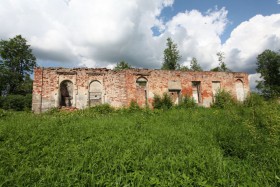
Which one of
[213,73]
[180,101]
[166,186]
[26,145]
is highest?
[213,73]

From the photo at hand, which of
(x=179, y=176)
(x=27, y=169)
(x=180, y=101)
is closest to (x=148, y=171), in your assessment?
(x=179, y=176)

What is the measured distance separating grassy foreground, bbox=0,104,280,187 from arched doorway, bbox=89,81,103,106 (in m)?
8.68

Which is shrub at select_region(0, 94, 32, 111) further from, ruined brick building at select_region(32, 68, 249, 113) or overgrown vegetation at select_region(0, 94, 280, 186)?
→ overgrown vegetation at select_region(0, 94, 280, 186)

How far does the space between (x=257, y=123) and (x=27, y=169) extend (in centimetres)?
670

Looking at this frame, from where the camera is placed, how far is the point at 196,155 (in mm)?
3684

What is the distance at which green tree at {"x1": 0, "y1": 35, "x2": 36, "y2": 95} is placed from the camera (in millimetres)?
→ 28087

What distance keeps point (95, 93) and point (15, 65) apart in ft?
83.6

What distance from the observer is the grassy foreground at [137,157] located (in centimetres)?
286

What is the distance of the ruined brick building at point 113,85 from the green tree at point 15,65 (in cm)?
1911

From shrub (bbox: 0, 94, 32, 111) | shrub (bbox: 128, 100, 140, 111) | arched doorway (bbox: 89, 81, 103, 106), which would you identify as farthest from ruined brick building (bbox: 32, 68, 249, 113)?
shrub (bbox: 0, 94, 32, 111)

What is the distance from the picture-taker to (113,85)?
47.0 ft

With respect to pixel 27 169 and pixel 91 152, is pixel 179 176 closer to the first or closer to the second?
pixel 91 152

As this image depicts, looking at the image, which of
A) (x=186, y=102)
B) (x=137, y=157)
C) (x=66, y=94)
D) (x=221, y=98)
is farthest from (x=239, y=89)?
(x=66, y=94)

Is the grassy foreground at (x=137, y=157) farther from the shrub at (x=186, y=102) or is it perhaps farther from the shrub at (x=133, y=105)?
the shrub at (x=186, y=102)
